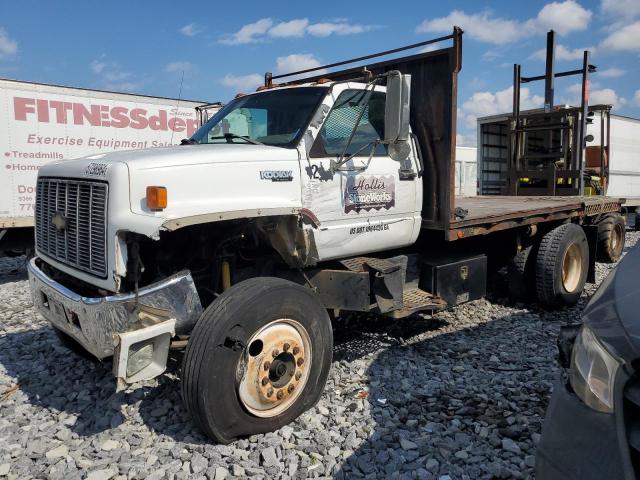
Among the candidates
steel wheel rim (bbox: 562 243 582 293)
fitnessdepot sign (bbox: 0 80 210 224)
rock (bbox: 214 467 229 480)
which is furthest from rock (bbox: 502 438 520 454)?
fitnessdepot sign (bbox: 0 80 210 224)

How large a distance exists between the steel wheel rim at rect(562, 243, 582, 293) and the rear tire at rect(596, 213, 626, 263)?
1534 mm

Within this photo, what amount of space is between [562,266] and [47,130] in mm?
8126

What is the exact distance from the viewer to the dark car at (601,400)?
168cm

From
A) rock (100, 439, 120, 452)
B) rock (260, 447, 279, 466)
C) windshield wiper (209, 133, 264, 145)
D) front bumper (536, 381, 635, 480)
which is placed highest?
windshield wiper (209, 133, 264, 145)

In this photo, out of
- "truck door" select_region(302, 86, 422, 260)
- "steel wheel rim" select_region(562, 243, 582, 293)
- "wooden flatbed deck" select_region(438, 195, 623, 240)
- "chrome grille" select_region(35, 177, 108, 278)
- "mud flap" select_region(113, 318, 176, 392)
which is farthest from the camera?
"steel wheel rim" select_region(562, 243, 582, 293)

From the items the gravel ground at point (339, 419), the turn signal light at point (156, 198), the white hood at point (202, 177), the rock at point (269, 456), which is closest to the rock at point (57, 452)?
the gravel ground at point (339, 419)

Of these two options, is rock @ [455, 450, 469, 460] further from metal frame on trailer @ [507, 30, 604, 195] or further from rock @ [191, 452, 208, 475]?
metal frame on trailer @ [507, 30, 604, 195]

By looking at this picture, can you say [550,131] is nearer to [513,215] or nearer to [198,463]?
[513,215]

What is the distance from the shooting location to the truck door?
13.2ft

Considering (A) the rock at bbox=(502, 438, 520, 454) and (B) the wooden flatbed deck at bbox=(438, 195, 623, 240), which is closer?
(A) the rock at bbox=(502, 438, 520, 454)

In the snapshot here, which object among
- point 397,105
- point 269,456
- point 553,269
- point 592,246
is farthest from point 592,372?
point 592,246

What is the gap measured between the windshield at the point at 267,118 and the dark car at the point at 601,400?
101 inches

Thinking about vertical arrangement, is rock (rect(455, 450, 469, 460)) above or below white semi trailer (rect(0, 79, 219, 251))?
below

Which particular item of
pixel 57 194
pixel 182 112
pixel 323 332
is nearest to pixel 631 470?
pixel 323 332
